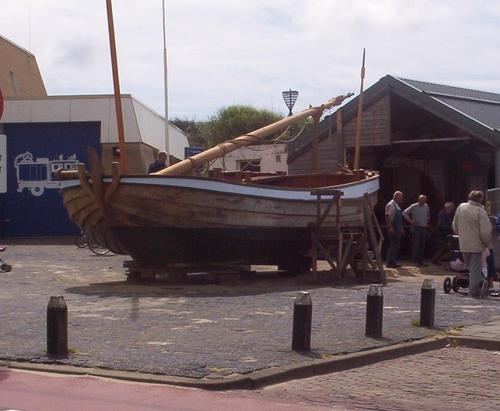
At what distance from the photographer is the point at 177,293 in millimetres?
16547

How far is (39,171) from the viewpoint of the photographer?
113 feet

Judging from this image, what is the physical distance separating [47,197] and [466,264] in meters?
20.9

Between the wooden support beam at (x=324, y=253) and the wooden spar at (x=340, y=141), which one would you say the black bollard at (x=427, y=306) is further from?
the wooden spar at (x=340, y=141)

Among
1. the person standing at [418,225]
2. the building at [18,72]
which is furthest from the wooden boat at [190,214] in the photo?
the building at [18,72]

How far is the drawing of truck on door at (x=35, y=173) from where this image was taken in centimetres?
3444

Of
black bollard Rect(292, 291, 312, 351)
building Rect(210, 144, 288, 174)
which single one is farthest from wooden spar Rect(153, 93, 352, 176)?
building Rect(210, 144, 288, 174)

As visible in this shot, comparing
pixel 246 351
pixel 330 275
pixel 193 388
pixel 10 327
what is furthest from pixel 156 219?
pixel 193 388

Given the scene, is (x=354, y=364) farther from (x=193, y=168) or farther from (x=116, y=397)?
(x=193, y=168)

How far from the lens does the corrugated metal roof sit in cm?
2586

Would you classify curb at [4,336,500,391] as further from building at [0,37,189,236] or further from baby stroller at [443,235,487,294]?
building at [0,37,189,236]

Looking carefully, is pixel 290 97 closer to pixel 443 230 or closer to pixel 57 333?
pixel 443 230

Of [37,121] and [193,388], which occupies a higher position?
[37,121]

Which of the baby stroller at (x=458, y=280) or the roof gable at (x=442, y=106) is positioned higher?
the roof gable at (x=442, y=106)

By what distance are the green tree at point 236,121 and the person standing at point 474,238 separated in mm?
51837
